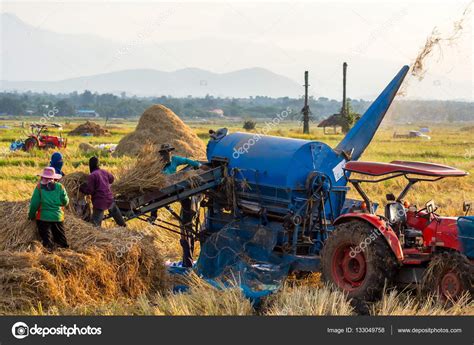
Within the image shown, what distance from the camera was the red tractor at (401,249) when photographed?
8609 millimetres

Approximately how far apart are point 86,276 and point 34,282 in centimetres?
65

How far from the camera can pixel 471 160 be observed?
115 feet

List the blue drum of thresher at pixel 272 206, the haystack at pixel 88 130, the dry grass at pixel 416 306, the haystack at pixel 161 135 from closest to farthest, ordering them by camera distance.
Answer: the dry grass at pixel 416 306, the blue drum of thresher at pixel 272 206, the haystack at pixel 161 135, the haystack at pixel 88 130

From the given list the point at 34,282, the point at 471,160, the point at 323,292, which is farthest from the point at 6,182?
the point at 471,160

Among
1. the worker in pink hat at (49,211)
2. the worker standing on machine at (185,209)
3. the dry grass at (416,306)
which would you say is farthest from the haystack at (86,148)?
the dry grass at (416,306)

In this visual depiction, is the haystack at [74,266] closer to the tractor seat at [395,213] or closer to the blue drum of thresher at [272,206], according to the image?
the blue drum of thresher at [272,206]

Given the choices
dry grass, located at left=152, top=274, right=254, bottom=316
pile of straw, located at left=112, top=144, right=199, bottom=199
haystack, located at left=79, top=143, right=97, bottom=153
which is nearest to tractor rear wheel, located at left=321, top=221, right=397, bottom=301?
dry grass, located at left=152, top=274, right=254, bottom=316

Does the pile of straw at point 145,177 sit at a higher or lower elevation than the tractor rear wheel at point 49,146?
higher

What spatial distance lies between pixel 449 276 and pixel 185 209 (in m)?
4.80

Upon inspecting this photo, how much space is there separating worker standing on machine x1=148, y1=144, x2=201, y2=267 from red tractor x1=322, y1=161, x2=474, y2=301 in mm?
3082

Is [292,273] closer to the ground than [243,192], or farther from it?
closer to the ground

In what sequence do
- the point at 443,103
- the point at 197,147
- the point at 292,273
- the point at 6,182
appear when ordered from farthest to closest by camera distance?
the point at 443,103
the point at 197,147
the point at 6,182
the point at 292,273

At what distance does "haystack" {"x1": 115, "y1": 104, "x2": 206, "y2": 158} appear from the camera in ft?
97.8

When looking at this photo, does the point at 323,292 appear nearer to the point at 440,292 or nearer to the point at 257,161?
the point at 440,292
